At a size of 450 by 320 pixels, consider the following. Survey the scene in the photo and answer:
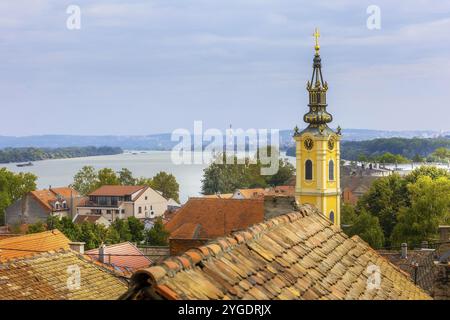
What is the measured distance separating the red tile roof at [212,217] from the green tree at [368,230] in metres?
6.47

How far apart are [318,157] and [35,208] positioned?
35983 millimetres

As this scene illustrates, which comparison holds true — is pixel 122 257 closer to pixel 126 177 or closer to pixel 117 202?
pixel 117 202

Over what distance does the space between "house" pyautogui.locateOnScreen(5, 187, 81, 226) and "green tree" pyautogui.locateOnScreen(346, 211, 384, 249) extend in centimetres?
3594

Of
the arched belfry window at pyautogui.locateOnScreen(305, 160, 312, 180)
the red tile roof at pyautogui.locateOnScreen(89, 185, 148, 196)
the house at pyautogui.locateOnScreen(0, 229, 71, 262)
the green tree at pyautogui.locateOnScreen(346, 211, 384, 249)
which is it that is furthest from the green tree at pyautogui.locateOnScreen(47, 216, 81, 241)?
the house at pyautogui.locateOnScreen(0, 229, 71, 262)

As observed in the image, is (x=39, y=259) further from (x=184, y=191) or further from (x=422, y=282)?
(x=184, y=191)

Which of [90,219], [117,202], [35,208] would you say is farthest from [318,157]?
[35,208]

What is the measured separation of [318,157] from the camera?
56.4 meters

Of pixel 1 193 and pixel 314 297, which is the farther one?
pixel 1 193

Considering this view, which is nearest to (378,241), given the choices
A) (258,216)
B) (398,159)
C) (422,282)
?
(258,216)

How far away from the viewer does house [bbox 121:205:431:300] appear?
5.13m

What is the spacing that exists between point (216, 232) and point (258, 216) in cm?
309

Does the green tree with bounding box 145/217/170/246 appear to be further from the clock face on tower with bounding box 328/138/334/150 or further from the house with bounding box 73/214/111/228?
the house with bounding box 73/214/111/228

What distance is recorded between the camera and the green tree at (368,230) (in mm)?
50000

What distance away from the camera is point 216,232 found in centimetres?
5388
